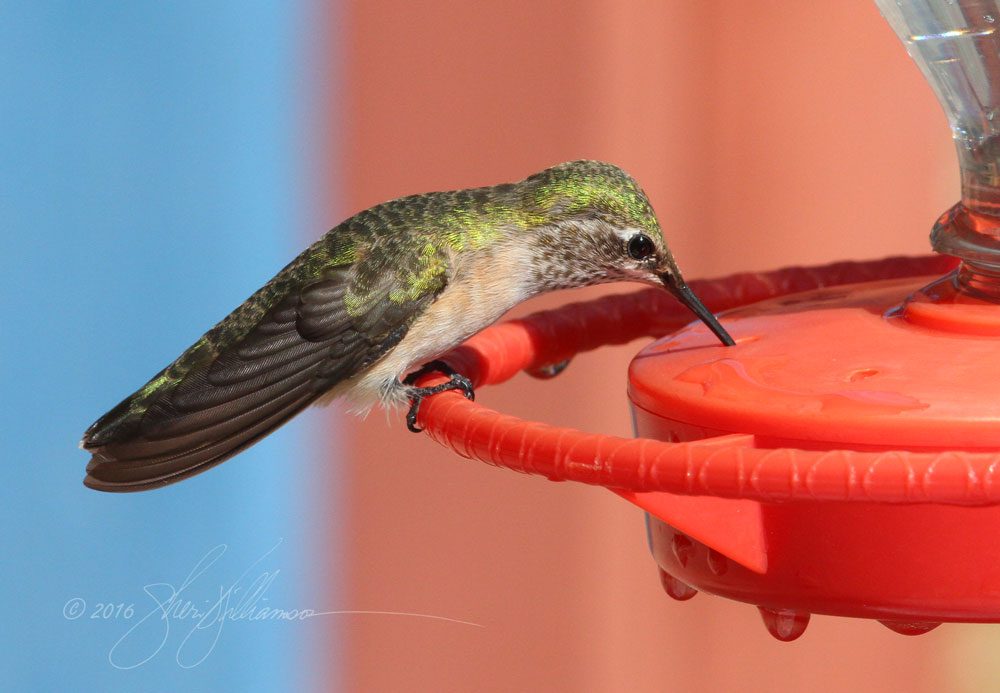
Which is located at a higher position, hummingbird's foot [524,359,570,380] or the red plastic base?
the red plastic base

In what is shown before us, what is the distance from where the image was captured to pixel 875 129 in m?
4.31

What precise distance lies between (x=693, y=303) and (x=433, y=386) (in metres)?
0.52

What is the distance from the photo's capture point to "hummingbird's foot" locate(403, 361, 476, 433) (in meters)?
2.06

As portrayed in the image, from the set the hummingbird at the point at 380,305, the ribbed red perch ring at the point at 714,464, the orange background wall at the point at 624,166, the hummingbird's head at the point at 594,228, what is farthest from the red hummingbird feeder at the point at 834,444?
the orange background wall at the point at 624,166

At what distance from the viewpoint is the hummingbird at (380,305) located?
2285 millimetres

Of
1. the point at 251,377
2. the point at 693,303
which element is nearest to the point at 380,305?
the point at 251,377

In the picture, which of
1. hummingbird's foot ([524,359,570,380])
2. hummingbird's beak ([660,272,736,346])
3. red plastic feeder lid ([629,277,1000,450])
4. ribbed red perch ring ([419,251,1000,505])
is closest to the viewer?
ribbed red perch ring ([419,251,1000,505])

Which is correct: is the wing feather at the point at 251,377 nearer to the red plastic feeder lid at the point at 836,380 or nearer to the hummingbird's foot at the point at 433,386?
the hummingbird's foot at the point at 433,386

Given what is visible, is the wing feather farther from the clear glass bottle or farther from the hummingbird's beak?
the clear glass bottle

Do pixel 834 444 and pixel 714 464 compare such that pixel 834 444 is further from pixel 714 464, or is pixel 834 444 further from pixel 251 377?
pixel 251 377

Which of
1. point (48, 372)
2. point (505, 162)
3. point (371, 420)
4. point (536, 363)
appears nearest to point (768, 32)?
point (505, 162)

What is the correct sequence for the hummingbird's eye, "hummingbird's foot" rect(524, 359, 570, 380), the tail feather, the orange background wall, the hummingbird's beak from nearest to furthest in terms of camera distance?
the hummingbird's beak, the tail feather, "hummingbird's foot" rect(524, 359, 570, 380), the hummingbird's eye, the orange background wall

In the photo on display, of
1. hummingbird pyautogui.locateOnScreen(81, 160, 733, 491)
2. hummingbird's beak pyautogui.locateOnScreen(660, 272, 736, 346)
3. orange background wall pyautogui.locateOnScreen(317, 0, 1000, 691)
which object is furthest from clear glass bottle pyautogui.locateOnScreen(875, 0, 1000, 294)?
orange background wall pyautogui.locateOnScreen(317, 0, 1000, 691)

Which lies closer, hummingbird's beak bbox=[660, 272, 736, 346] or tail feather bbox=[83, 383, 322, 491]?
hummingbird's beak bbox=[660, 272, 736, 346]
